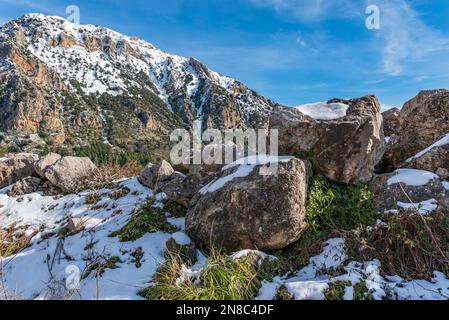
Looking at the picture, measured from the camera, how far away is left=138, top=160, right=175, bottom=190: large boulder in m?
8.41

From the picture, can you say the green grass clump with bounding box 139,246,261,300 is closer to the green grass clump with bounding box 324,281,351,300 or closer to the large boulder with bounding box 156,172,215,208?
the green grass clump with bounding box 324,281,351,300

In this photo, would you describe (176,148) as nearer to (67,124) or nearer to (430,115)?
(430,115)

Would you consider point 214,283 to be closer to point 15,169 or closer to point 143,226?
point 143,226

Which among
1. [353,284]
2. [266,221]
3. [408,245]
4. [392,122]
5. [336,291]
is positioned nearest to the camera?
[336,291]

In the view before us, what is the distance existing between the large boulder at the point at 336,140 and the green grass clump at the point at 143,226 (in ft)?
9.19

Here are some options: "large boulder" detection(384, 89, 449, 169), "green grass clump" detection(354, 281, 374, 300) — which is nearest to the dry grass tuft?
"green grass clump" detection(354, 281, 374, 300)

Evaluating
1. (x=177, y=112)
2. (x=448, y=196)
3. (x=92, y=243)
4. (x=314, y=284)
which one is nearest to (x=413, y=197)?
(x=448, y=196)

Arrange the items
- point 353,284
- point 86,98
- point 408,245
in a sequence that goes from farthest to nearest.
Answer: point 86,98 → point 408,245 → point 353,284

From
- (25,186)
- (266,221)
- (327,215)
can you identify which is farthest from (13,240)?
(327,215)

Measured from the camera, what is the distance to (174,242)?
217 inches

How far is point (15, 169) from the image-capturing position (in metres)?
10.6

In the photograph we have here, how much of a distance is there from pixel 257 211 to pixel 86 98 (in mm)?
143704

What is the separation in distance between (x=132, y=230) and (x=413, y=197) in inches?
206

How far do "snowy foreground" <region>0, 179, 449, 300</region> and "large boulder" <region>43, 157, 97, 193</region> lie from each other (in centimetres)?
85
